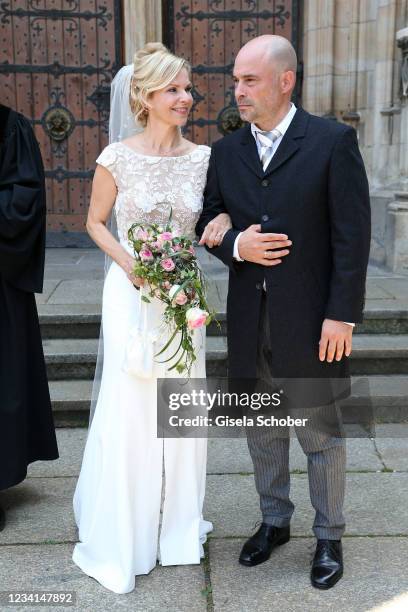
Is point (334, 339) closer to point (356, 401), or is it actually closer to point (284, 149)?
point (284, 149)

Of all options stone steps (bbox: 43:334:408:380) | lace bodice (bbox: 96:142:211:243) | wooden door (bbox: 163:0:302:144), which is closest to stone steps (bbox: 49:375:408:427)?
stone steps (bbox: 43:334:408:380)

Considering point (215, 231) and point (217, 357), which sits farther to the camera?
point (217, 357)

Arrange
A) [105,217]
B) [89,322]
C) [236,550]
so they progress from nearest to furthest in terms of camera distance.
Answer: [105,217] → [236,550] → [89,322]

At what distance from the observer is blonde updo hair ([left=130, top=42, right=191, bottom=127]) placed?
9.17 feet

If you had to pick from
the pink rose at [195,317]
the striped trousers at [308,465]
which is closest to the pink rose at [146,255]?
the pink rose at [195,317]

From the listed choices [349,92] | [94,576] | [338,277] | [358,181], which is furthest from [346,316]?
[349,92]

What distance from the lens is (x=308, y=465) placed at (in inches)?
115

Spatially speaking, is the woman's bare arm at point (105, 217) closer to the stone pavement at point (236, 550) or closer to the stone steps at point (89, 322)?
the stone pavement at point (236, 550)

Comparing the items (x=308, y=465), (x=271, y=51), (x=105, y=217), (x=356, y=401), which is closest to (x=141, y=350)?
(x=105, y=217)

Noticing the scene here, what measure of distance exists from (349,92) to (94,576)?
18.5 feet

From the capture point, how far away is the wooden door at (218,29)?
727 centimetres

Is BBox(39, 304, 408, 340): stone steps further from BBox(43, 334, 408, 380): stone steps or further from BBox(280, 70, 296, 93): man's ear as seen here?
A: BBox(280, 70, 296, 93): man's ear

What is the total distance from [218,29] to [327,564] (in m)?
5.80

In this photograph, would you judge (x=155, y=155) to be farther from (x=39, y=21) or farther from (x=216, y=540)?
(x=39, y=21)
